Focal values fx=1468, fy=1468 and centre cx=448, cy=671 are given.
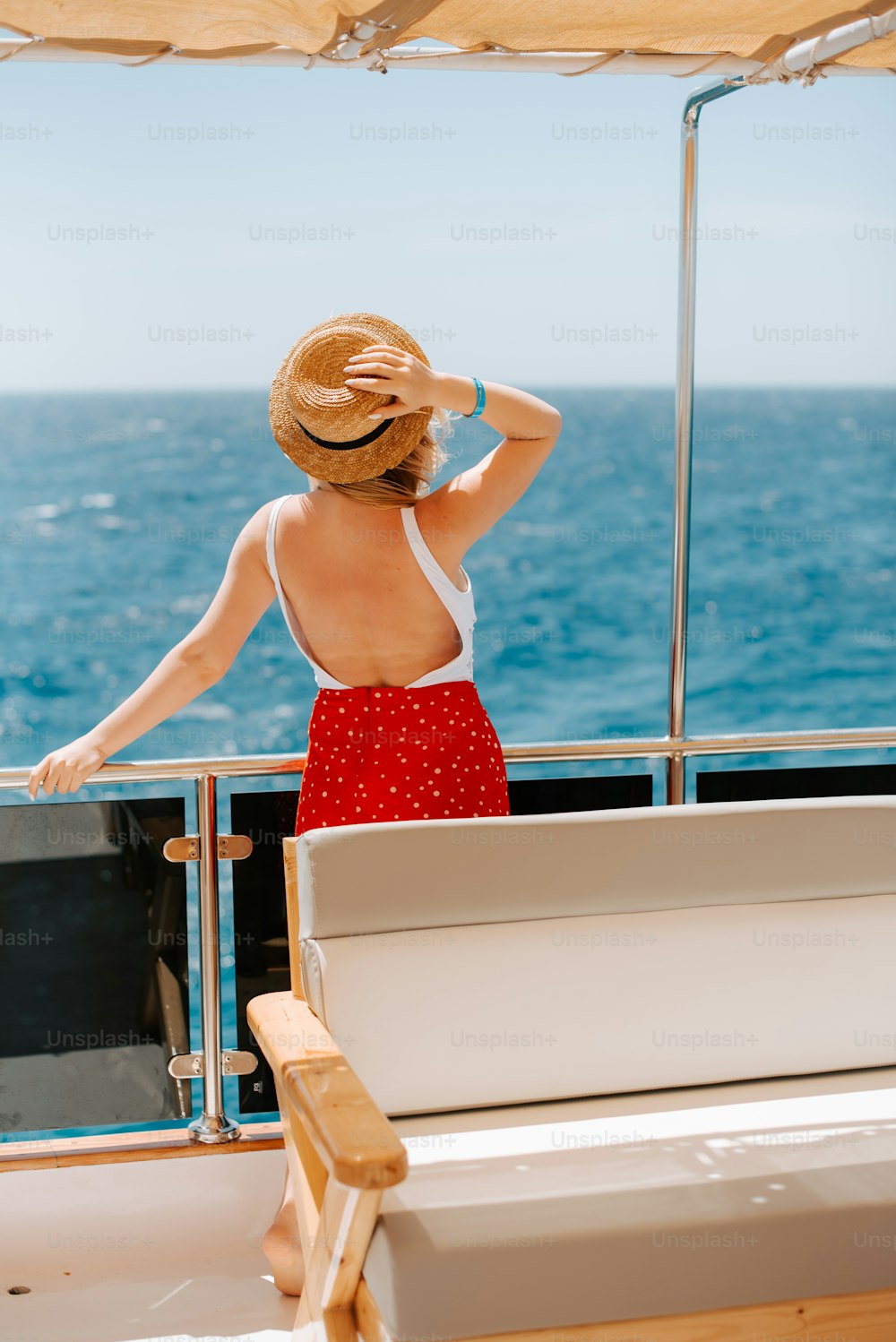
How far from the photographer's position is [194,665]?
277 cm

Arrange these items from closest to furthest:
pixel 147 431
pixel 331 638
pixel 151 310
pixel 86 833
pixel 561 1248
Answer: pixel 561 1248, pixel 331 638, pixel 86 833, pixel 151 310, pixel 147 431

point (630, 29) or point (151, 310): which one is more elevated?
point (151, 310)

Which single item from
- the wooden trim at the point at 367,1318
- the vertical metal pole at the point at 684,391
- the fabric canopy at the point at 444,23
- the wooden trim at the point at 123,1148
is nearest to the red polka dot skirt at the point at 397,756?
the vertical metal pole at the point at 684,391

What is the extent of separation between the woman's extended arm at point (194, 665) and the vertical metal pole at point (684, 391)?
0.95 m

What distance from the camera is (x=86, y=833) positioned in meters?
3.05

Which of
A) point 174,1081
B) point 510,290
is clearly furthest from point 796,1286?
point 510,290

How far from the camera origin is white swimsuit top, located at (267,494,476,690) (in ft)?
8.70

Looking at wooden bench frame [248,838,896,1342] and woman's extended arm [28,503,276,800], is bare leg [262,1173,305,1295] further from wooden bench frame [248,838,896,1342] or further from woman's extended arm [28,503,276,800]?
woman's extended arm [28,503,276,800]

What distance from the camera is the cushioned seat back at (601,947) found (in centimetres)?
246

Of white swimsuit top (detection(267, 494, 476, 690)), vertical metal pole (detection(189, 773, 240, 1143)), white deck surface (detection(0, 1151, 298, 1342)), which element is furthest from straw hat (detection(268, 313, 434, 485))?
white deck surface (detection(0, 1151, 298, 1342))

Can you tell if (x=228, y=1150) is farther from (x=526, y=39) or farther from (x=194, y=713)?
(x=194, y=713)

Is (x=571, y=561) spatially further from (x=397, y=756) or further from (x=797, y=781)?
(x=397, y=756)

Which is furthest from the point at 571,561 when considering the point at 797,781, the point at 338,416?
the point at 338,416

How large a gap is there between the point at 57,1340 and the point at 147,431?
31.2m
